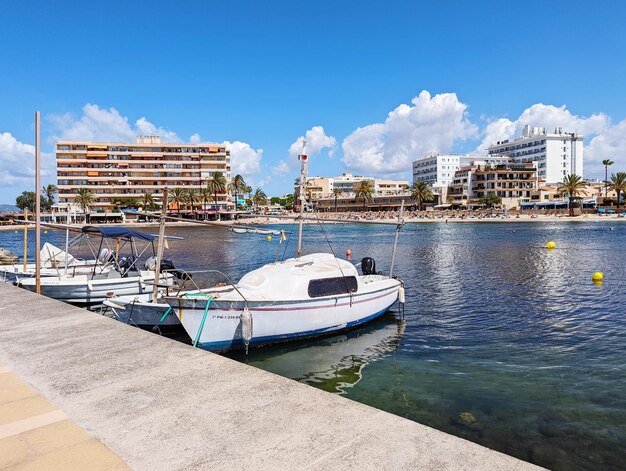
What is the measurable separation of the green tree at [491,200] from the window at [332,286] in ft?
487

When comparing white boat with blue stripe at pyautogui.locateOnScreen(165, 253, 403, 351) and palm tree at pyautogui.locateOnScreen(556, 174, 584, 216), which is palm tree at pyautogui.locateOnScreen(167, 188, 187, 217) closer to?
palm tree at pyautogui.locateOnScreen(556, 174, 584, 216)

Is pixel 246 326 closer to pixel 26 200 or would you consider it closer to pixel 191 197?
pixel 191 197

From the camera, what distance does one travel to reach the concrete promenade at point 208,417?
15.7 feet

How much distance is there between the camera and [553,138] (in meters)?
194

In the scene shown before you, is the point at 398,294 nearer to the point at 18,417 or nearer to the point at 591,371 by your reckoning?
the point at 591,371

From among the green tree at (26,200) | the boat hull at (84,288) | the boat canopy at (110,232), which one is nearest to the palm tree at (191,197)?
the green tree at (26,200)

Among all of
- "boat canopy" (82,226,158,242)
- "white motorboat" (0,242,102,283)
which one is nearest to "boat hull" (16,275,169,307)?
"boat canopy" (82,226,158,242)

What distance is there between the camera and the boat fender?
13.6 m

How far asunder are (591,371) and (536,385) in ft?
7.96

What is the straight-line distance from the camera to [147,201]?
13875cm

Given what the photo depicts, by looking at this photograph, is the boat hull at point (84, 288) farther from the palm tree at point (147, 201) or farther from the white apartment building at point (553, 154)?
the white apartment building at point (553, 154)

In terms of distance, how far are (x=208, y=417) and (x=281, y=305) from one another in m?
8.82

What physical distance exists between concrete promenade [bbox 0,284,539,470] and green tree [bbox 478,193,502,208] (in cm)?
15793

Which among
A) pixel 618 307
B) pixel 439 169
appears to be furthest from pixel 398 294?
pixel 439 169
